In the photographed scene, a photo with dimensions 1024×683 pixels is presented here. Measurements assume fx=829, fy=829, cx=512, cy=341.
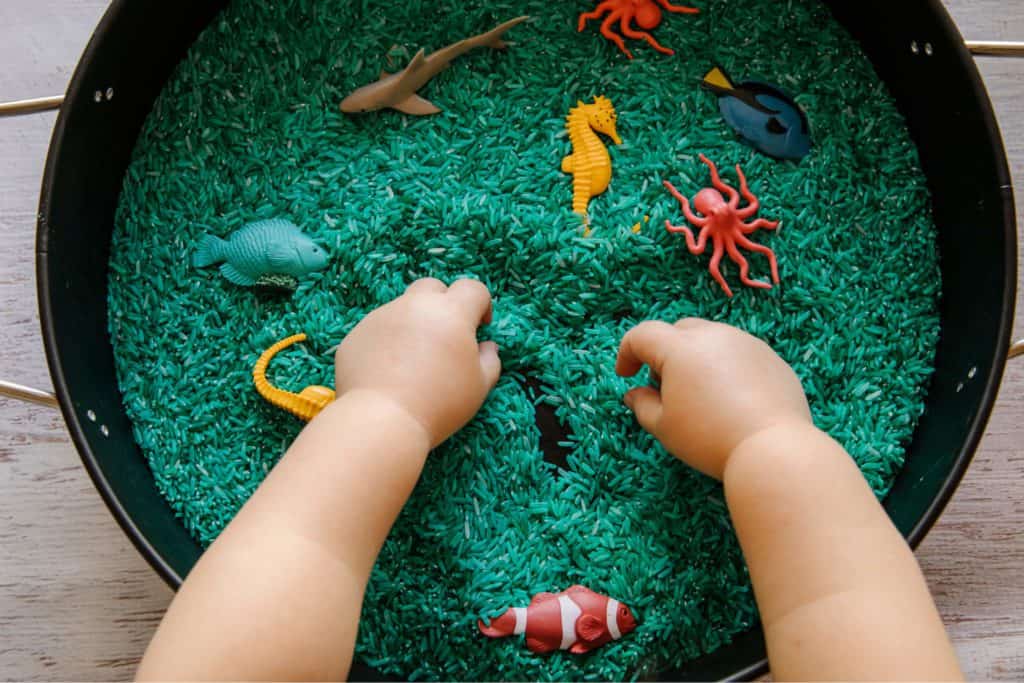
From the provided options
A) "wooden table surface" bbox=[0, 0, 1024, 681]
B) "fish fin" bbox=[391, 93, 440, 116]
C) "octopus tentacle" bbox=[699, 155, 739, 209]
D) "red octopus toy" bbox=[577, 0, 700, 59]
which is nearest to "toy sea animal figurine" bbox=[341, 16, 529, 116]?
"fish fin" bbox=[391, 93, 440, 116]

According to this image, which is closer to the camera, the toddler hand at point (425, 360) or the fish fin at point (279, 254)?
the toddler hand at point (425, 360)

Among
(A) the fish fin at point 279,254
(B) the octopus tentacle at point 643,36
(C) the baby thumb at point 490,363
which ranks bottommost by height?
(C) the baby thumb at point 490,363

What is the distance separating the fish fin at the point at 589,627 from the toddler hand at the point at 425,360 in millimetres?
280

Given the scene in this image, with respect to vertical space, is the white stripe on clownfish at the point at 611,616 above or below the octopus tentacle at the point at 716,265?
below

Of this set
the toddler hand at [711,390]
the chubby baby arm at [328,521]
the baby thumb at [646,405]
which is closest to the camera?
the chubby baby arm at [328,521]

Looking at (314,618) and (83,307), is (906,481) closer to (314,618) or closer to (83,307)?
(314,618)

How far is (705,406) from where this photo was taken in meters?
0.86

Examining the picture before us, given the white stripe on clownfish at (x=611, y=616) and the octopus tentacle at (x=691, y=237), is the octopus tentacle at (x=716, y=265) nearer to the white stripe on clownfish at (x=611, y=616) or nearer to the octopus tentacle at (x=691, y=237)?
the octopus tentacle at (x=691, y=237)

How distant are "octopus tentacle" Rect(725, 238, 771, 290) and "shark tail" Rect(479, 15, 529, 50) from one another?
409mm

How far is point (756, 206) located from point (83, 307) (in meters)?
0.87

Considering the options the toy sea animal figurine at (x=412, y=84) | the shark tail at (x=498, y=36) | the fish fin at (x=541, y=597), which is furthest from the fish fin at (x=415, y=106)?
the fish fin at (x=541, y=597)

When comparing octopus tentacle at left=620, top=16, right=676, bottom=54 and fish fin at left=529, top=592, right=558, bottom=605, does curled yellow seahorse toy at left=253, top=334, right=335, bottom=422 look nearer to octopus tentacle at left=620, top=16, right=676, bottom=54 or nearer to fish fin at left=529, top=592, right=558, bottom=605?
fish fin at left=529, top=592, right=558, bottom=605

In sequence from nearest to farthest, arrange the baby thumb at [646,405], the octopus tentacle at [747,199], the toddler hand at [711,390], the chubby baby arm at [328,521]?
the chubby baby arm at [328,521] → the toddler hand at [711,390] → the baby thumb at [646,405] → the octopus tentacle at [747,199]

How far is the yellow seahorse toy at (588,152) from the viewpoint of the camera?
1100 mm
